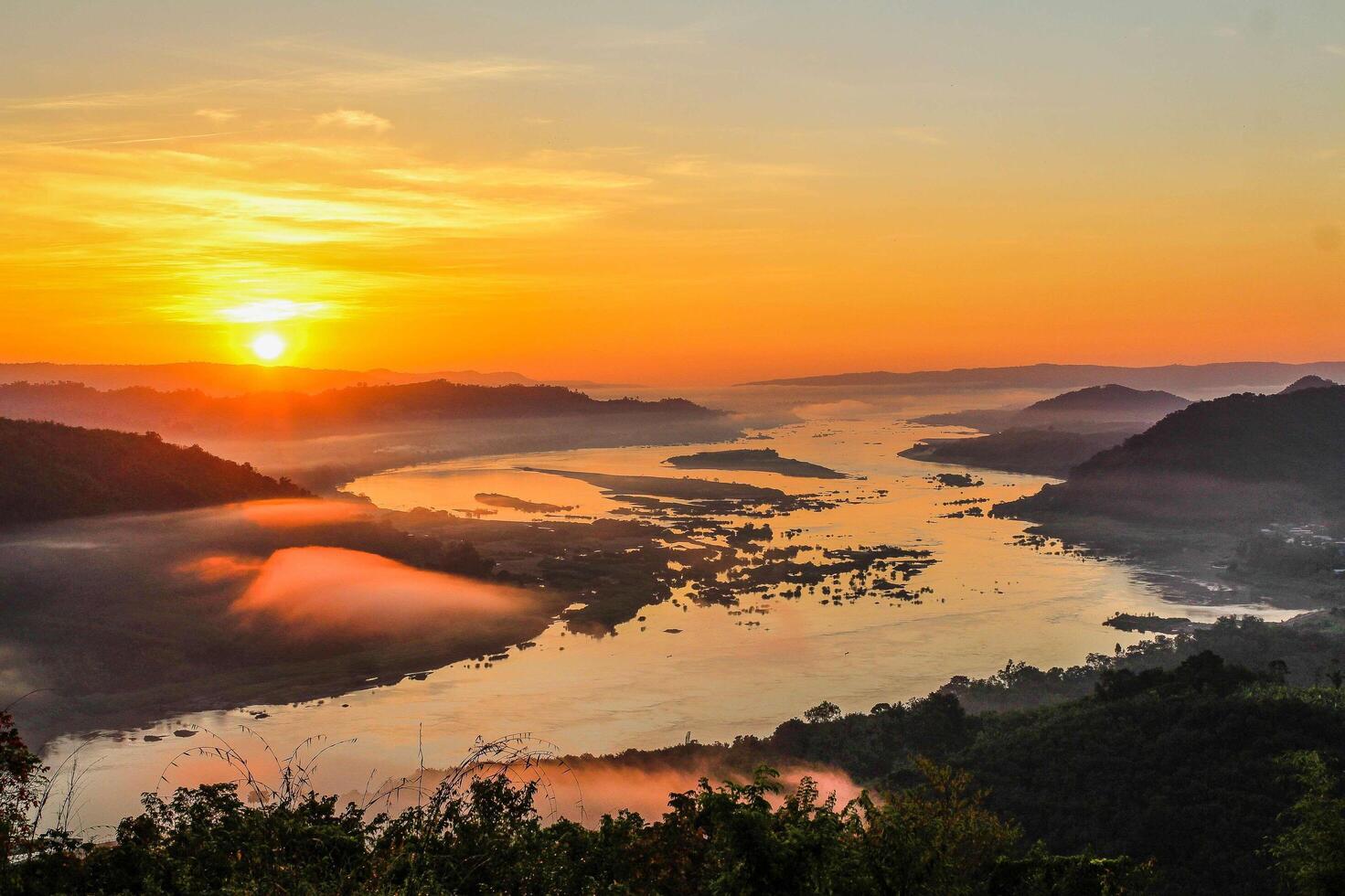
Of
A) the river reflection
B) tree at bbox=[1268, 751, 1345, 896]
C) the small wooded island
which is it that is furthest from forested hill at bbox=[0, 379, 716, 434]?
tree at bbox=[1268, 751, 1345, 896]

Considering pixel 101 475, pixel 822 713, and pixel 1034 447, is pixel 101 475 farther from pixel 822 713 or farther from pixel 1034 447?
pixel 1034 447

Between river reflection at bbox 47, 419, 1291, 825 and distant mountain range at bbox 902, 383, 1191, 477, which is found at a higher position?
distant mountain range at bbox 902, 383, 1191, 477

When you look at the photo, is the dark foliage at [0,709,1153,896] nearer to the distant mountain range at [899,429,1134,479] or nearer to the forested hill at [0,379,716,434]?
the distant mountain range at [899,429,1134,479]

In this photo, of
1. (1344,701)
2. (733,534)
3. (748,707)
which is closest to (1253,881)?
(1344,701)

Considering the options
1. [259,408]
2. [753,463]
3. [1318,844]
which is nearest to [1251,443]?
[753,463]

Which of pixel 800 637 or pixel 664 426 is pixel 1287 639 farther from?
pixel 664 426
